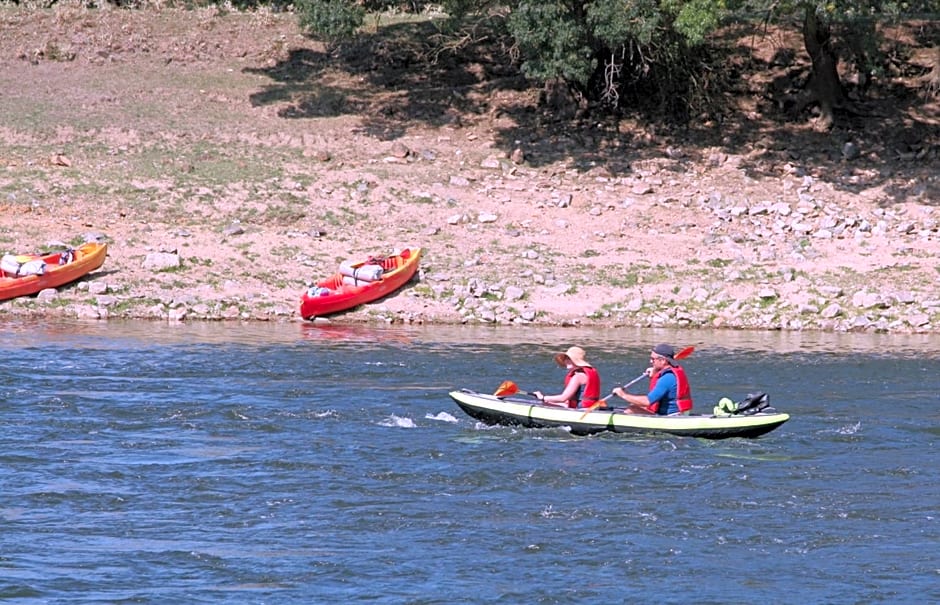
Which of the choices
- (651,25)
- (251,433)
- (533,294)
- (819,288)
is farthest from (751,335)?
(251,433)

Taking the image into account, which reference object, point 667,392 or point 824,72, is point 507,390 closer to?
point 667,392

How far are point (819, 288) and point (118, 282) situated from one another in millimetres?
11584

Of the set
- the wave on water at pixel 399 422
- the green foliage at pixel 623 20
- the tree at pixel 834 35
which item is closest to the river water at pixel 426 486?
the wave on water at pixel 399 422

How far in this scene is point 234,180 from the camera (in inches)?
1103

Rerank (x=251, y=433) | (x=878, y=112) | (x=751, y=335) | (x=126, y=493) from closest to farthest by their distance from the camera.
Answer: (x=126, y=493) → (x=251, y=433) → (x=751, y=335) → (x=878, y=112)

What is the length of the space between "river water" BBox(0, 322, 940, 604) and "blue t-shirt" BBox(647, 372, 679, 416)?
1.51 feet

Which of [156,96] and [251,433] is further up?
[156,96]

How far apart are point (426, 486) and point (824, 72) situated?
74.2 ft

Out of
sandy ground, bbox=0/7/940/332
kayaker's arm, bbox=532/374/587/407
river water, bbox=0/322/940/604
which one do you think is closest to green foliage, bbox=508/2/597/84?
sandy ground, bbox=0/7/940/332

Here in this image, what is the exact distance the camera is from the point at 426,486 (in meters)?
12.8

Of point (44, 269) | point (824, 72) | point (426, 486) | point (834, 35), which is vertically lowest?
point (426, 486)

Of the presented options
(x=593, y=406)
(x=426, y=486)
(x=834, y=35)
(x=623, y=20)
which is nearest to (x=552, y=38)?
(x=623, y=20)

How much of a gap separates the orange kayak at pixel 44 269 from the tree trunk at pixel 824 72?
1629cm

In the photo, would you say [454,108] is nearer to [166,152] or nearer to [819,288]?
[166,152]
